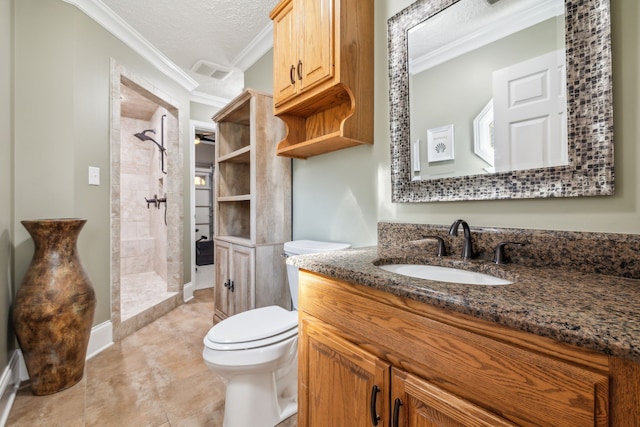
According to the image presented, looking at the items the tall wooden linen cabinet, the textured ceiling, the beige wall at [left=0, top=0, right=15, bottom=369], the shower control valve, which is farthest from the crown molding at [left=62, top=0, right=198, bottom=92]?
the shower control valve

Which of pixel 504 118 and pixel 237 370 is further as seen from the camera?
pixel 237 370

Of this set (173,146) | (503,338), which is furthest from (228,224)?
(503,338)

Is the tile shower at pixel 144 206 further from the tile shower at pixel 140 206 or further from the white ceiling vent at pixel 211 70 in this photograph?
the white ceiling vent at pixel 211 70

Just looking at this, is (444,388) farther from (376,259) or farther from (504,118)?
(504,118)

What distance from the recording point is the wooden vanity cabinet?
0.45m

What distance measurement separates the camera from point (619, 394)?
1.40 ft

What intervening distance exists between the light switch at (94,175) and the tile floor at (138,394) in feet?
4.10

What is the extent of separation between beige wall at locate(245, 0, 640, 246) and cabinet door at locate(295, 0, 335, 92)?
280 millimetres

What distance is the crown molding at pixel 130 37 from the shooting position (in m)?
2.05

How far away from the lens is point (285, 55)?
1.61 metres

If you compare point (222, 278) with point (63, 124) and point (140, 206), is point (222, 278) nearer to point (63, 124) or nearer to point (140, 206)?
point (63, 124)

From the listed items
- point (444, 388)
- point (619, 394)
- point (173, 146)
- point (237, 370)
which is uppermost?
point (173, 146)

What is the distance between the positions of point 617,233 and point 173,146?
3453 mm

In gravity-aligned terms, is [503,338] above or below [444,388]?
above
